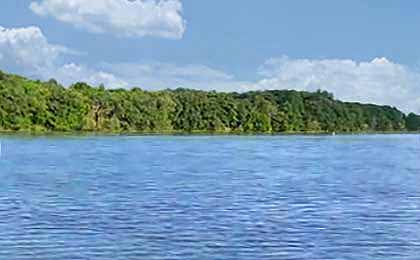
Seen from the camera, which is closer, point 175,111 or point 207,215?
point 207,215

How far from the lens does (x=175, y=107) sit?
411 feet

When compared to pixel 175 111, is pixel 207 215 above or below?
below

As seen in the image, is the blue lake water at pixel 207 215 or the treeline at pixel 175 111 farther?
the treeline at pixel 175 111

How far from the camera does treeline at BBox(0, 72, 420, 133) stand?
4114 inches

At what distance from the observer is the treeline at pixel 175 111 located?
10450cm

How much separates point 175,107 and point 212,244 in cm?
11059

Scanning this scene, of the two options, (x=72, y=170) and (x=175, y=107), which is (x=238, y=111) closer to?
(x=175, y=107)

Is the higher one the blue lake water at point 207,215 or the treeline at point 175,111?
the treeline at point 175,111

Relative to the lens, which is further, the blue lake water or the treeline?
the treeline

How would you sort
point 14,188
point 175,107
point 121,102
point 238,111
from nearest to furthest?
1. point 14,188
2. point 121,102
3. point 175,107
4. point 238,111

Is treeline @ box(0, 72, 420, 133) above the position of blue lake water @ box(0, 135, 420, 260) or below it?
above

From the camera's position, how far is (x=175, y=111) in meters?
126

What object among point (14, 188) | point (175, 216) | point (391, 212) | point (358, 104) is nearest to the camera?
point (175, 216)

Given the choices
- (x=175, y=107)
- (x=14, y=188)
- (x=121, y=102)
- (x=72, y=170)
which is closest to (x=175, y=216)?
(x=14, y=188)
